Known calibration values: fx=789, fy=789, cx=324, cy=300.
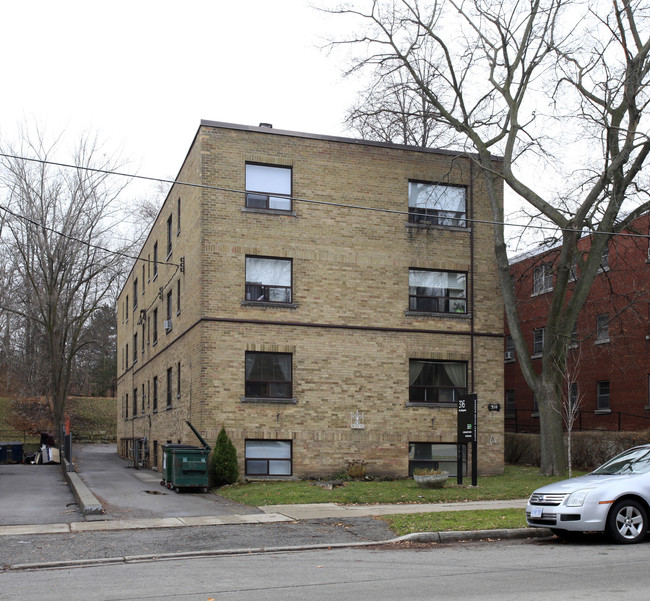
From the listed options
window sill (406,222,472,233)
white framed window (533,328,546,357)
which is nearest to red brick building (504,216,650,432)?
white framed window (533,328,546,357)

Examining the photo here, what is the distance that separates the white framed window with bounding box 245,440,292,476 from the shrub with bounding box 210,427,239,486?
0.91 meters

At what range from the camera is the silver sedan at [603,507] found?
37.3 ft

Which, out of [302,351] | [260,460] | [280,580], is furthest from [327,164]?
[280,580]

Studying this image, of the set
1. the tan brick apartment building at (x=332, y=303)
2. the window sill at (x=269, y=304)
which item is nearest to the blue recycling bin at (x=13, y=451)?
the tan brick apartment building at (x=332, y=303)

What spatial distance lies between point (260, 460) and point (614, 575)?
48.3ft

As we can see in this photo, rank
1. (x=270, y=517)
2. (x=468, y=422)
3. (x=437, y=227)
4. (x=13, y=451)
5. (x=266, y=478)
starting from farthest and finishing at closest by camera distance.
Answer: (x=13, y=451) < (x=437, y=227) < (x=266, y=478) < (x=468, y=422) < (x=270, y=517)

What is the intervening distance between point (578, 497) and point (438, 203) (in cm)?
1507

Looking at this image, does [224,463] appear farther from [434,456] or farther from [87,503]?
[434,456]

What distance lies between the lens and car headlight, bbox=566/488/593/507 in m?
11.5

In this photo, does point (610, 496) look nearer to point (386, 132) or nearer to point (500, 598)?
point (500, 598)

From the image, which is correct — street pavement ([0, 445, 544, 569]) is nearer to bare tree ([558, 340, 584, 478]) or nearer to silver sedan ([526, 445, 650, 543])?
silver sedan ([526, 445, 650, 543])

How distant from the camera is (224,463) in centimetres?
2139

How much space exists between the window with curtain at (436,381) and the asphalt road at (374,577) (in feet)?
41.9

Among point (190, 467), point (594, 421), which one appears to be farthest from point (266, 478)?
point (594, 421)
